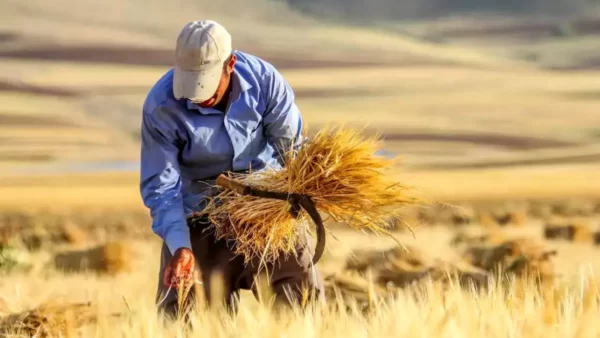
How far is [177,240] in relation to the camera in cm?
690

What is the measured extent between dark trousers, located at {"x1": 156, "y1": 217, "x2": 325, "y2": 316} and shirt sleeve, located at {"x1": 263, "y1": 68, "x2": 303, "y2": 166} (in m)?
0.47

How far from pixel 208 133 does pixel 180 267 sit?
26.0 inches

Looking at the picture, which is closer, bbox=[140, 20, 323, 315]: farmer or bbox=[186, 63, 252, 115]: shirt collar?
bbox=[140, 20, 323, 315]: farmer

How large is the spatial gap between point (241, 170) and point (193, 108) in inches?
16.1

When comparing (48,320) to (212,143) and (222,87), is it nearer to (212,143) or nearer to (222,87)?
(212,143)

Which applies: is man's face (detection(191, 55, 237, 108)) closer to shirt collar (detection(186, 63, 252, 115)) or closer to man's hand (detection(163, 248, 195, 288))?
shirt collar (detection(186, 63, 252, 115))

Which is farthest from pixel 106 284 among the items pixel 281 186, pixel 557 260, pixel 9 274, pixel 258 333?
pixel 258 333

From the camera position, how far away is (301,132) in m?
7.10

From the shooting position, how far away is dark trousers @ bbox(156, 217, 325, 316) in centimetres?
719

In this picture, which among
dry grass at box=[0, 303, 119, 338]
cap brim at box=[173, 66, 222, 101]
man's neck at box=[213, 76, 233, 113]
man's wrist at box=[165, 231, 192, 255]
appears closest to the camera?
dry grass at box=[0, 303, 119, 338]

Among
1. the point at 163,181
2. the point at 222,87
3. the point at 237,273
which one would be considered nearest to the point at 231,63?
the point at 222,87

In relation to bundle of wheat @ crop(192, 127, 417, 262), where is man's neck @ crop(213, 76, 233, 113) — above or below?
above

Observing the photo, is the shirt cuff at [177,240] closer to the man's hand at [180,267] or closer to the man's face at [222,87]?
the man's hand at [180,267]

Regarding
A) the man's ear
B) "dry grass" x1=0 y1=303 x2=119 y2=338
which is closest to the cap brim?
the man's ear
